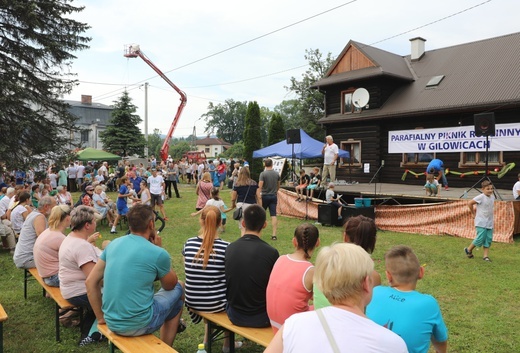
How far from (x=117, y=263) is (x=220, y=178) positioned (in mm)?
19107

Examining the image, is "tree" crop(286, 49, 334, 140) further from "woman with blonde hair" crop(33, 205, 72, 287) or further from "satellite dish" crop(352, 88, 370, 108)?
"woman with blonde hair" crop(33, 205, 72, 287)

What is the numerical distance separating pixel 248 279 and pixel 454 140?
11946mm

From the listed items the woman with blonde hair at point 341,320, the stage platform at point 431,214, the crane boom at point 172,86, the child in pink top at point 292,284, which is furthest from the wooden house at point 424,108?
the crane boom at point 172,86

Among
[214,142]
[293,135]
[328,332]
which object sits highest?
[214,142]

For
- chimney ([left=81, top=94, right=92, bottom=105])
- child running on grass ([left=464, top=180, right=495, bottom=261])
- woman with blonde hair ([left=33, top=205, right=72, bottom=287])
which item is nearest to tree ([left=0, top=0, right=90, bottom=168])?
woman with blonde hair ([left=33, top=205, right=72, bottom=287])

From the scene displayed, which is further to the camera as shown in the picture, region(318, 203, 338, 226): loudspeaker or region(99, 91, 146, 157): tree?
region(99, 91, 146, 157): tree

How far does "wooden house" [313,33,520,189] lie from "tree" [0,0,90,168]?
12.4 meters

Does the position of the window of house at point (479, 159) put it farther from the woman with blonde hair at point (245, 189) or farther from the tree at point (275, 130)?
the tree at point (275, 130)

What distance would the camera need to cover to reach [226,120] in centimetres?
10362

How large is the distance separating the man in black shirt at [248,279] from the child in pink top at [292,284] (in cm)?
34

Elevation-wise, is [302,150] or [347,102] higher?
[347,102]

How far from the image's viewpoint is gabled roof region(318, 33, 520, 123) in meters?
15.8

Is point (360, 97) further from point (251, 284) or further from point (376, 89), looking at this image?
point (251, 284)

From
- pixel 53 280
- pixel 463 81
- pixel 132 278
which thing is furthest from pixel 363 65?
pixel 132 278
